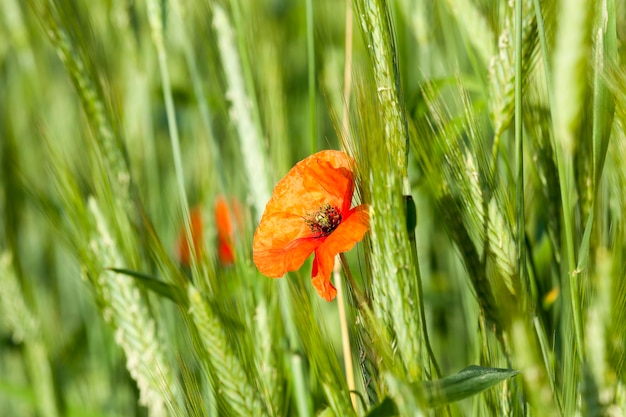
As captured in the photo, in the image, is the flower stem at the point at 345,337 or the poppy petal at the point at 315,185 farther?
the flower stem at the point at 345,337

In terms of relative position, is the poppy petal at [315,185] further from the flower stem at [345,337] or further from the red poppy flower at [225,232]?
the red poppy flower at [225,232]

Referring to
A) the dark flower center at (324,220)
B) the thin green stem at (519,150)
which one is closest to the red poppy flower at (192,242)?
the dark flower center at (324,220)

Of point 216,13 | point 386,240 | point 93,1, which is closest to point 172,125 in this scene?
A: point 216,13

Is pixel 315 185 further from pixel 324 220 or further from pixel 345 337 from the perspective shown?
pixel 345 337

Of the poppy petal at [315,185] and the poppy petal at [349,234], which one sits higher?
the poppy petal at [315,185]

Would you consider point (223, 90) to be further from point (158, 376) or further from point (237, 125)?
point (158, 376)

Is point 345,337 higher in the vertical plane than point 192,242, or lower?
lower

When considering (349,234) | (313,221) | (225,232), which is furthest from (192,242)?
(225,232)

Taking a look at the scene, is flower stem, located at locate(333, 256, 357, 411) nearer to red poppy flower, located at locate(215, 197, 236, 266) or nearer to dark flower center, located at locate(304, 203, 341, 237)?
dark flower center, located at locate(304, 203, 341, 237)
